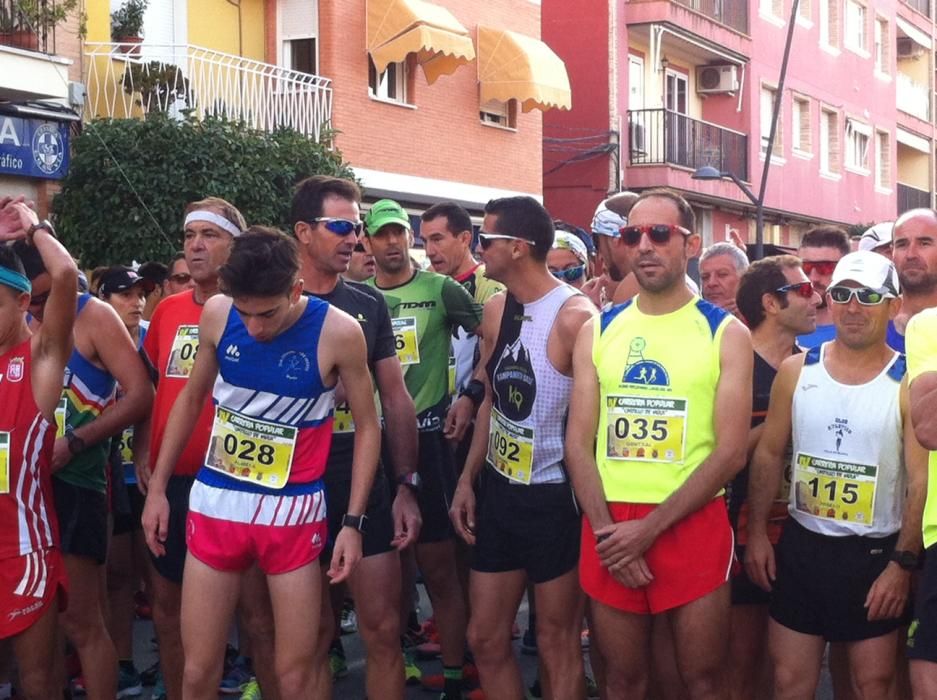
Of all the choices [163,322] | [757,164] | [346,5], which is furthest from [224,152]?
[757,164]

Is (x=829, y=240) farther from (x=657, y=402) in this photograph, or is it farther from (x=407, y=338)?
(x=657, y=402)

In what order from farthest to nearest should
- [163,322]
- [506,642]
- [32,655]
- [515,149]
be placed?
[515,149] → [163,322] → [506,642] → [32,655]

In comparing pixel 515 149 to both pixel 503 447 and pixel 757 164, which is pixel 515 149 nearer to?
pixel 757 164

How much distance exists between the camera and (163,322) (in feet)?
22.5

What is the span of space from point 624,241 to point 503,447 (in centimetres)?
103

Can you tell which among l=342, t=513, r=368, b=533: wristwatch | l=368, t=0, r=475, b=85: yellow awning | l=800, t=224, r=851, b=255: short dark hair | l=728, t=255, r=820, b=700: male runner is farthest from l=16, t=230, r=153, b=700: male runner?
l=368, t=0, r=475, b=85: yellow awning

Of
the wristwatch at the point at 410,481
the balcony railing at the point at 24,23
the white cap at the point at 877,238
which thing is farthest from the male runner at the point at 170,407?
the balcony railing at the point at 24,23

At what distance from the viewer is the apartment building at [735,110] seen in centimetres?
3005

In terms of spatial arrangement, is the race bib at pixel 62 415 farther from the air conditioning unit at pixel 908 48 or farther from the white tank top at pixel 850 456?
the air conditioning unit at pixel 908 48

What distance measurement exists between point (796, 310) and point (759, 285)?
0.19 metres

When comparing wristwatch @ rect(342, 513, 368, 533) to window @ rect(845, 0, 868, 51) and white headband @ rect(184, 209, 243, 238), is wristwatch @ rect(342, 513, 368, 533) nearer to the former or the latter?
white headband @ rect(184, 209, 243, 238)

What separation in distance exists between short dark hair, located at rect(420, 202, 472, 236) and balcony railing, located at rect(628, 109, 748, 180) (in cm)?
2212

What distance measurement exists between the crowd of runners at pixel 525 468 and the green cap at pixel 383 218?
1.21 meters

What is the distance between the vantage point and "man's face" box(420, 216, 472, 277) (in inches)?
339
